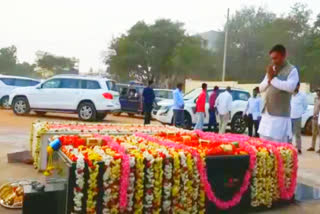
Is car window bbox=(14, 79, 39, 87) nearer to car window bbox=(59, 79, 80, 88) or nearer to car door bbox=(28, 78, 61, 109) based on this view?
car door bbox=(28, 78, 61, 109)

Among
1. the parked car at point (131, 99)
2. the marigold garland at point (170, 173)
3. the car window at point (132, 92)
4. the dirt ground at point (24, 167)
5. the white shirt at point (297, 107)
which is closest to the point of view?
the marigold garland at point (170, 173)

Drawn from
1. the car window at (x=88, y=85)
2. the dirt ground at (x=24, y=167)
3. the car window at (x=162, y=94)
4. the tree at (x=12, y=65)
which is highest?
the tree at (x=12, y=65)

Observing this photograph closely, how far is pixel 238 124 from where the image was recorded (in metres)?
14.2

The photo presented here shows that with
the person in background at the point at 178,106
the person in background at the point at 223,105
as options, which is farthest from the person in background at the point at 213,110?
the person in background at the point at 178,106

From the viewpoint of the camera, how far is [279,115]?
473 cm

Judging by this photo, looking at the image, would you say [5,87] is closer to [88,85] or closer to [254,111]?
[88,85]

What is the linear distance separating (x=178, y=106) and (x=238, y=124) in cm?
299

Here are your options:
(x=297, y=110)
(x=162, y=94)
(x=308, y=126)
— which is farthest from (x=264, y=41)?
(x=297, y=110)

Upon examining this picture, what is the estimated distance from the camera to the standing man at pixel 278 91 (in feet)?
15.0

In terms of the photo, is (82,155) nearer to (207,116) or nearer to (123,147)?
(123,147)

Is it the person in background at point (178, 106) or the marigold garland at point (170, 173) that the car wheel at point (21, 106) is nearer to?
the person in background at point (178, 106)

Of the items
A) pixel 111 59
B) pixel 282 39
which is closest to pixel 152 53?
pixel 111 59

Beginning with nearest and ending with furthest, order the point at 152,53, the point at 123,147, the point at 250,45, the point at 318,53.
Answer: the point at 123,147 < the point at 318,53 < the point at 250,45 < the point at 152,53

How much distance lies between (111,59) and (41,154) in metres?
37.1
